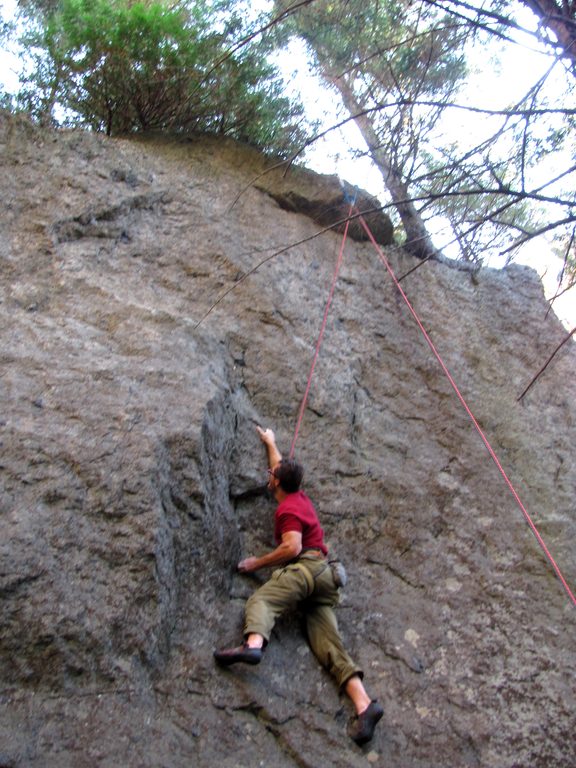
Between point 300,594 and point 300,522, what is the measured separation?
39 cm

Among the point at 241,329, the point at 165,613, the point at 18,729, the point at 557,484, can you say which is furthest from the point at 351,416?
the point at 18,729

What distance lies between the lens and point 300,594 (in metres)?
3.40

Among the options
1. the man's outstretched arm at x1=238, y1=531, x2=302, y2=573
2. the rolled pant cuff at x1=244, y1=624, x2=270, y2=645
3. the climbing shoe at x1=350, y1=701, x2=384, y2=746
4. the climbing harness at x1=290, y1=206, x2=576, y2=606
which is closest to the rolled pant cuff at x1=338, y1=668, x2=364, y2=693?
the climbing shoe at x1=350, y1=701, x2=384, y2=746

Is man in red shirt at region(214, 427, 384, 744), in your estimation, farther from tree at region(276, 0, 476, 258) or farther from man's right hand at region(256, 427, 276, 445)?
tree at region(276, 0, 476, 258)

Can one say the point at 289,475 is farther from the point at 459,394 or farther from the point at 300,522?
the point at 459,394

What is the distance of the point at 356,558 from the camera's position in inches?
154

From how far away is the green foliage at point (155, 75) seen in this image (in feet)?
17.8

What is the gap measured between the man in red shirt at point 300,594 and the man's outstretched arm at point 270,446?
0.44 feet

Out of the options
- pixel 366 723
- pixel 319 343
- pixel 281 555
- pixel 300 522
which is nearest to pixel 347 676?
pixel 366 723

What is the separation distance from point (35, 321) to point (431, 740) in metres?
3.17

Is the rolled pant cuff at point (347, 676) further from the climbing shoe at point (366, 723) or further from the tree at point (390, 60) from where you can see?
the tree at point (390, 60)

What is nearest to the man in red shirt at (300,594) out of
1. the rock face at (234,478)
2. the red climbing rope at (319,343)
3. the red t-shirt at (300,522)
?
the red t-shirt at (300,522)

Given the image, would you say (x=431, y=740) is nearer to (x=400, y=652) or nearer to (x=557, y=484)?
(x=400, y=652)

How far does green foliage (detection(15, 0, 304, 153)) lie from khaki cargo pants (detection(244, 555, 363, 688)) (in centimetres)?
394
